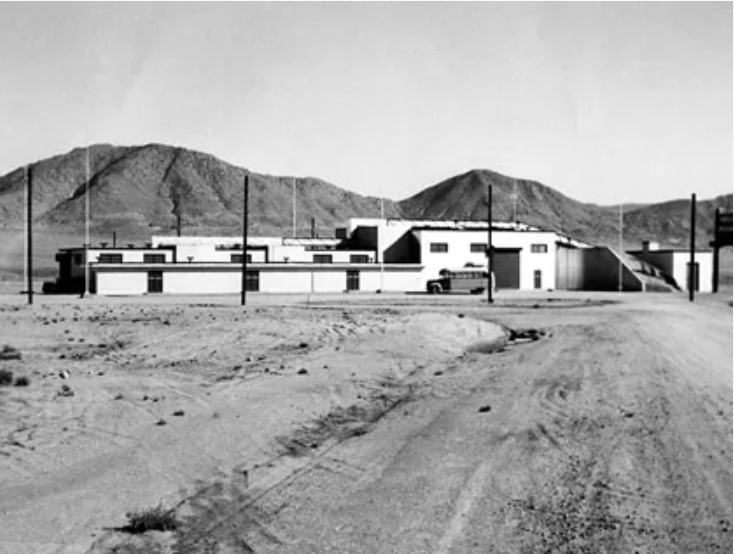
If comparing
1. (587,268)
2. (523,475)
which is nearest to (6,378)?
(523,475)

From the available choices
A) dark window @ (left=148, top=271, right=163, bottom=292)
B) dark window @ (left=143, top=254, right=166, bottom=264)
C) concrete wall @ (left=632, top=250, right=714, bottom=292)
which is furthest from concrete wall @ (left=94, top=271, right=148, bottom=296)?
concrete wall @ (left=632, top=250, right=714, bottom=292)

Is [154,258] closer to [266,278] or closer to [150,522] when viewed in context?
[266,278]

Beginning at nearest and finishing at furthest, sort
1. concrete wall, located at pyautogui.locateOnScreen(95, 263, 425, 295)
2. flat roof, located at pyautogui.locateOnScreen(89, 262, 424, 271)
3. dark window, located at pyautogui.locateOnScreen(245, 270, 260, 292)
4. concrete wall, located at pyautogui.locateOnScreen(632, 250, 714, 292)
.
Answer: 1. concrete wall, located at pyautogui.locateOnScreen(95, 263, 425, 295)
2. flat roof, located at pyautogui.locateOnScreen(89, 262, 424, 271)
3. dark window, located at pyautogui.locateOnScreen(245, 270, 260, 292)
4. concrete wall, located at pyautogui.locateOnScreen(632, 250, 714, 292)

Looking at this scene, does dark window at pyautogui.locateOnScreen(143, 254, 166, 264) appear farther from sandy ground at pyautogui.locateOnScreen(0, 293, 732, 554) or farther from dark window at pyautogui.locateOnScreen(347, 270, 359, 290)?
sandy ground at pyautogui.locateOnScreen(0, 293, 732, 554)

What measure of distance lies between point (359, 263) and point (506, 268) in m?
15.8

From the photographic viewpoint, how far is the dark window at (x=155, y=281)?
72.3 metres

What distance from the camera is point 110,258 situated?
7462cm

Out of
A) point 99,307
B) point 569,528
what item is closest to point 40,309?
point 99,307

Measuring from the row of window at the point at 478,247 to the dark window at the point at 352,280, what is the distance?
9.10m

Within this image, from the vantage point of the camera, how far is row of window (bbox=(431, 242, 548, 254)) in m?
86.4

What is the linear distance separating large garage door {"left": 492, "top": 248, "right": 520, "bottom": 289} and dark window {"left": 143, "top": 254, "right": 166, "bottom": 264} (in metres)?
31.0

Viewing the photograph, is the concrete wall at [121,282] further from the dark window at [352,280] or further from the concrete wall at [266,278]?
the dark window at [352,280]

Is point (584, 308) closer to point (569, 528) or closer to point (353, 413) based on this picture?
point (353, 413)

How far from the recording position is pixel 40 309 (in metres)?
50.0
